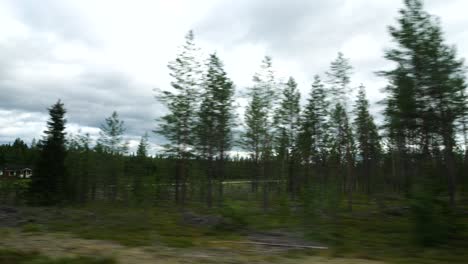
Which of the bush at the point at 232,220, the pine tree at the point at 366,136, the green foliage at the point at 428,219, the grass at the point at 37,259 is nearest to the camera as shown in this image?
the grass at the point at 37,259

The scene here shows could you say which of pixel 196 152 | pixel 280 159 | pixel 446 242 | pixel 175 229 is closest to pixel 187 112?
pixel 196 152

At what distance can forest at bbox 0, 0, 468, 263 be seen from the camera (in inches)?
504

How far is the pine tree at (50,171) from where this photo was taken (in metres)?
35.0

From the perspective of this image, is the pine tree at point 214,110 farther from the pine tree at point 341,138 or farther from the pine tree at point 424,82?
the pine tree at point 424,82

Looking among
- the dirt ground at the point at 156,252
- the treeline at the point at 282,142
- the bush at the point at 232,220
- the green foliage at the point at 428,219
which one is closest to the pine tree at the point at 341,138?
the treeline at the point at 282,142

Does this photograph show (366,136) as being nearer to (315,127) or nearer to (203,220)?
(315,127)

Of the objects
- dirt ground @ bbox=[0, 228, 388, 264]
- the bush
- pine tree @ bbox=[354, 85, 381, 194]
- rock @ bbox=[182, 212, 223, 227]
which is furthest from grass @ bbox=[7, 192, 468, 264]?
Result: pine tree @ bbox=[354, 85, 381, 194]

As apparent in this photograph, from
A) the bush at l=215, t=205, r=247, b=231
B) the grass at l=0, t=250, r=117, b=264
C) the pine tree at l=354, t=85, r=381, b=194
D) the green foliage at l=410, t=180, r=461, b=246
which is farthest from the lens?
the pine tree at l=354, t=85, r=381, b=194

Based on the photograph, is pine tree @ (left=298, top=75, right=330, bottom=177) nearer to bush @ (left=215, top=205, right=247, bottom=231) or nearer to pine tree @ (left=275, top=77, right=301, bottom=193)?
pine tree @ (left=275, top=77, right=301, bottom=193)

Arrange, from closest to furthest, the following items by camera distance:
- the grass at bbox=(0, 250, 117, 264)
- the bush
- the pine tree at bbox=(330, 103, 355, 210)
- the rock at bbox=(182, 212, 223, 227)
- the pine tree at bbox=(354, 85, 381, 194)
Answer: the grass at bbox=(0, 250, 117, 264)
the bush
the rock at bbox=(182, 212, 223, 227)
the pine tree at bbox=(330, 103, 355, 210)
the pine tree at bbox=(354, 85, 381, 194)

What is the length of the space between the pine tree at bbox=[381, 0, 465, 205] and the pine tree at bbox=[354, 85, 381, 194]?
31.2 feet

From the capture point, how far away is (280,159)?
36906 mm

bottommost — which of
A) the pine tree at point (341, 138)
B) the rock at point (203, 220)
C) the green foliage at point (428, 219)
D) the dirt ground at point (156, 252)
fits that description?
the dirt ground at point (156, 252)

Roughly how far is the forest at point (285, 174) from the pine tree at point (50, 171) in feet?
0.29
